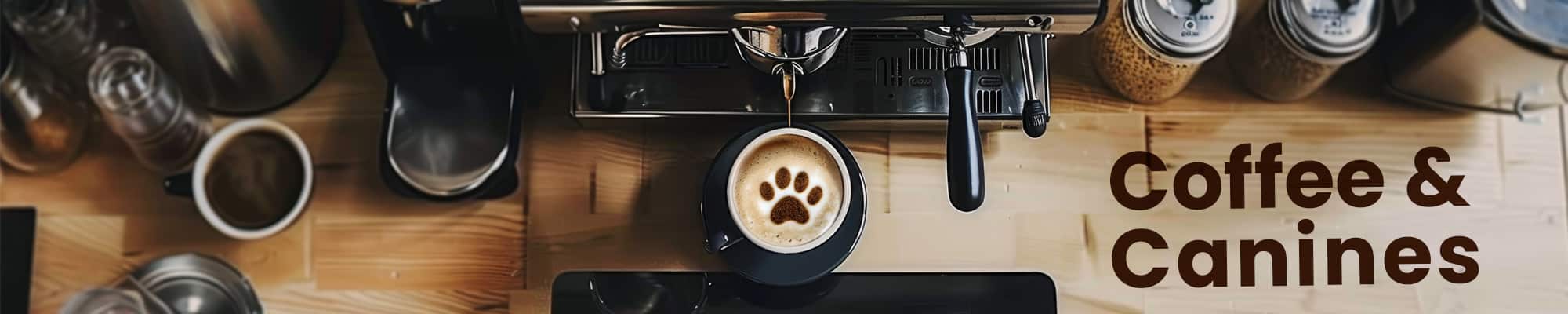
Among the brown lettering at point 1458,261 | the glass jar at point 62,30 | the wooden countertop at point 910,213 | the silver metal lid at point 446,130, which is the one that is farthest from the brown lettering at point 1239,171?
the glass jar at point 62,30

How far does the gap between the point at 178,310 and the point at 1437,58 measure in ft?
2.62

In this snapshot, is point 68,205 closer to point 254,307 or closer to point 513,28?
point 254,307

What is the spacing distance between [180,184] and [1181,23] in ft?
2.06

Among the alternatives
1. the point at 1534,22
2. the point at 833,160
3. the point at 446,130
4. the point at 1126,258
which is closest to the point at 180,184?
the point at 446,130

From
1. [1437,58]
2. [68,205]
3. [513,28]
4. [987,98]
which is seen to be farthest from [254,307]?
[1437,58]

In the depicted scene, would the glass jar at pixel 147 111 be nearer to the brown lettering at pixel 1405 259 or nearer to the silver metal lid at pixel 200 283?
the silver metal lid at pixel 200 283

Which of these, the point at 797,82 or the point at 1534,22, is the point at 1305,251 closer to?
the point at 1534,22

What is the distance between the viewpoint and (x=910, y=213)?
2.19ft

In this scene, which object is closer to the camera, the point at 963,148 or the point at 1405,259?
the point at 963,148

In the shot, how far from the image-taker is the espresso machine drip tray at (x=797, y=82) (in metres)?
0.62

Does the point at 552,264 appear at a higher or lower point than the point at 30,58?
lower

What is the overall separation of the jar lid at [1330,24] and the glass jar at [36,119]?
0.76 metres

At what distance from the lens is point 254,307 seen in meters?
0.66

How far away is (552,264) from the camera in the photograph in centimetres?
67
